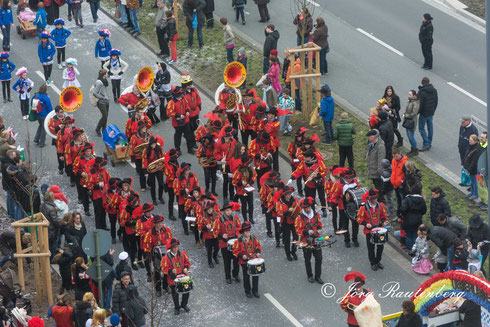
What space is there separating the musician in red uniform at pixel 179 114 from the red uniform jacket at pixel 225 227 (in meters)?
5.03

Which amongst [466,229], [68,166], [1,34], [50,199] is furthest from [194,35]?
[466,229]

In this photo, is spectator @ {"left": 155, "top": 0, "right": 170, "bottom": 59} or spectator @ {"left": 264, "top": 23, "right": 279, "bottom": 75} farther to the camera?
spectator @ {"left": 155, "top": 0, "right": 170, "bottom": 59}

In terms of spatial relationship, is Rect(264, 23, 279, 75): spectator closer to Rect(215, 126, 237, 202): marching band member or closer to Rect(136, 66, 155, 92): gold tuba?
Rect(136, 66, 155, 92): gold tuba

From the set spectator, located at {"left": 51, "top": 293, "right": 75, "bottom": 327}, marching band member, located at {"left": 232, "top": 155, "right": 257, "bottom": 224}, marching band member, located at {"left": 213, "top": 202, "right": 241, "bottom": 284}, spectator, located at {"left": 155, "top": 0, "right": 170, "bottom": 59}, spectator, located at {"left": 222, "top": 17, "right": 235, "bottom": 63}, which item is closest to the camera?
spectator, located at {"left": 51, "top": 293, "right": 75, "bottom": 327}

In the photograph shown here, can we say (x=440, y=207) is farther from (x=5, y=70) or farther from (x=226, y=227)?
(x=5, y=70)

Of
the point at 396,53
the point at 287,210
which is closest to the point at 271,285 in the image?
the point at 287,210

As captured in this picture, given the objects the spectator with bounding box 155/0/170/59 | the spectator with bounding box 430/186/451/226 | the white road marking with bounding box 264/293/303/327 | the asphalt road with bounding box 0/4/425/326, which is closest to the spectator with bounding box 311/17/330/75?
the spectator with bounding box 155/0/170/59

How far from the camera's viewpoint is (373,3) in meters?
35.5

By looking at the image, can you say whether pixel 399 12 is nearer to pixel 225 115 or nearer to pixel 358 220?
pixel 225 115

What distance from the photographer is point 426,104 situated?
27.2 metres

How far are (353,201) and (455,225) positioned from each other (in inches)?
86.9

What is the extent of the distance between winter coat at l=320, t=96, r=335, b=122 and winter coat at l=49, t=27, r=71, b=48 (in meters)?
8.18

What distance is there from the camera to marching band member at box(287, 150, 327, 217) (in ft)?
82.0

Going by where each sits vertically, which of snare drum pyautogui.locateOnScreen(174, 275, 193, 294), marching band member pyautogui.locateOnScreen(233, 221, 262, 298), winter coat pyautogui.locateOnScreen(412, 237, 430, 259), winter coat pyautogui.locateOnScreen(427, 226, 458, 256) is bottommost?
snare drum pyautogui.locateOnScreen(174, 275, 193, 294)
